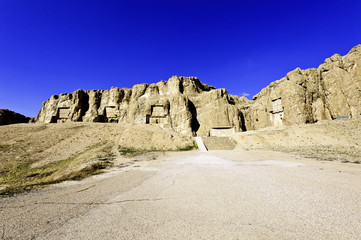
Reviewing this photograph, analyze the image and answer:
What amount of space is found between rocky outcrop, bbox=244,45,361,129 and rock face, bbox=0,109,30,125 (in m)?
85.3

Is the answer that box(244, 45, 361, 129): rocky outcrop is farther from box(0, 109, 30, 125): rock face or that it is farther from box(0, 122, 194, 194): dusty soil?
box(0, 109, 30, 125): rock face

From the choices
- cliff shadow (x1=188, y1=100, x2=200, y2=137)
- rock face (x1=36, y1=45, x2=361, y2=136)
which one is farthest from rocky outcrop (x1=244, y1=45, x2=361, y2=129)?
cliff shadow (x1=188, y1=100, x2=200, y2=137)

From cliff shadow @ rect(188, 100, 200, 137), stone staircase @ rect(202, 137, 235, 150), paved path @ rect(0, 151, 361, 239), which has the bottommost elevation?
stone staircase @ rect(202, 137, 235, 150)

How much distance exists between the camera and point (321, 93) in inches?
1485

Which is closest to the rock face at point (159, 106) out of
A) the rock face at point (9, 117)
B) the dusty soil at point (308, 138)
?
the rock face at point (9, 117)

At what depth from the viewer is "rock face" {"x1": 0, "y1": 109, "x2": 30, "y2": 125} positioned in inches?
1897

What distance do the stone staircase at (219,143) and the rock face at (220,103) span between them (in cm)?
1470

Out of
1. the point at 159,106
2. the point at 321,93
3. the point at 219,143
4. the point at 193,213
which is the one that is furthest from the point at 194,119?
the point at 193,213

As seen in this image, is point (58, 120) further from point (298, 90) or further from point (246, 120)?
point (298, 90)

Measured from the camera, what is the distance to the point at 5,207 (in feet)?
11.4

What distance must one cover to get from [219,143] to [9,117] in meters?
72.0

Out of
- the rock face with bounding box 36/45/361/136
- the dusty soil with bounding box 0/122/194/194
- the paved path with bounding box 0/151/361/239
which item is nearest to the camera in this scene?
the paved path with bounding box 0/151/361/239

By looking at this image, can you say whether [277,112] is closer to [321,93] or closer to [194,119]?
[321,93]

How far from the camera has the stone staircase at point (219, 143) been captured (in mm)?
26391
